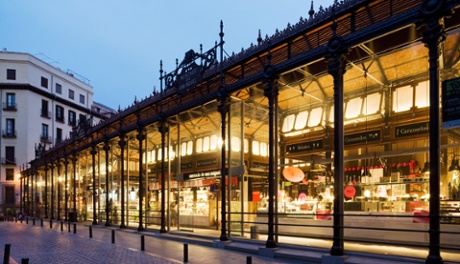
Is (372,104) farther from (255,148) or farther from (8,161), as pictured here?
(8,161)

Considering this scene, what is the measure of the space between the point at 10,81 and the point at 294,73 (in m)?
52.2

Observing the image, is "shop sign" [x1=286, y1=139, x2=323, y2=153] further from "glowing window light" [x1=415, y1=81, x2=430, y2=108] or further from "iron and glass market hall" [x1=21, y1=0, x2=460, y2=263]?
"glowing window light" [x1=415, y1=81, x2=430, y2=108]

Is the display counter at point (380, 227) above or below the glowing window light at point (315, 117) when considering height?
below

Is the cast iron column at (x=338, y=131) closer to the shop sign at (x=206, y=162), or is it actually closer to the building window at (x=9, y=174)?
the shop sign at (x=206, y=162)

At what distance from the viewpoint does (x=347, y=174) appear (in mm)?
18656

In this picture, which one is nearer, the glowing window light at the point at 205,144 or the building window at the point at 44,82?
the glowing window light at the point at 205,144

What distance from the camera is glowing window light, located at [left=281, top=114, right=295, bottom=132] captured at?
66.0 feet

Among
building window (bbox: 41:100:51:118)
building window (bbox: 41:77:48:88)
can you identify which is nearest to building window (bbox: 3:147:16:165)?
building window (bbox: 41:100:51:118)

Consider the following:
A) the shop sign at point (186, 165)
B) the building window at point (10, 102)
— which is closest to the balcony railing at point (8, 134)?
the building window at point (10, 102)

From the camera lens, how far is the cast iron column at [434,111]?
8961 mm

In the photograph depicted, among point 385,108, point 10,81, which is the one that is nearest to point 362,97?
point 385,108

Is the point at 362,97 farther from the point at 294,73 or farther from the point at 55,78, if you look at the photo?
the point at 55,78

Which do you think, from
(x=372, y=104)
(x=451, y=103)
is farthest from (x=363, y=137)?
(x=451, y=103)

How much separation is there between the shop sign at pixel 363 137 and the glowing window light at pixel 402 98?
124cm
